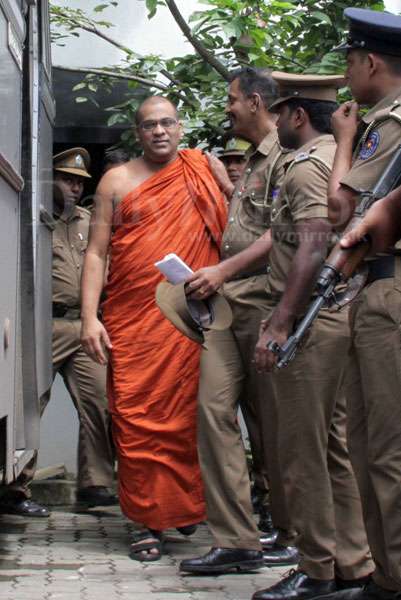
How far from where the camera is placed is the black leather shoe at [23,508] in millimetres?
7922

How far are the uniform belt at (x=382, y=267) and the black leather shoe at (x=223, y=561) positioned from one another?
1.81 metres

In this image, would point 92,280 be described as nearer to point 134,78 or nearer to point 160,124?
point 160,124

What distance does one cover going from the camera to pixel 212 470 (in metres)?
6.27

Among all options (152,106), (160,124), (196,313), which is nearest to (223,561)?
(196,313)

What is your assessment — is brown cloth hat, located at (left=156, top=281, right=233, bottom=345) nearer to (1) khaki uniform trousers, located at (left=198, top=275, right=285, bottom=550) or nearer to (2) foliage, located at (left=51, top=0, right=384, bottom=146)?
(1) khaki uniform trousers, located at (left=198, top=275, right=285, bottom=550)

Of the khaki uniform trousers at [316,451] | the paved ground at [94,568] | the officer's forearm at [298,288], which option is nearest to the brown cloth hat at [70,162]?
the paved ground at [94,568]

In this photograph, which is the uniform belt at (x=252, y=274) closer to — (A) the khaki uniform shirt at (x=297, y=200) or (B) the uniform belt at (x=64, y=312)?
(A) the khaki uniform shirt at (x=297, y=200)

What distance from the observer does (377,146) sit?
4805 millimetres

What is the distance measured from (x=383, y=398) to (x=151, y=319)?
7.78 feet

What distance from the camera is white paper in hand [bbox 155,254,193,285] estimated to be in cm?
A: 622

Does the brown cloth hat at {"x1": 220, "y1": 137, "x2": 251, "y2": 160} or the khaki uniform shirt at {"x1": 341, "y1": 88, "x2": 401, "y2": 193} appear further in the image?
the brown cloth hat at {"x1": 220, "y1": 137, "x2": 251, "y2": 160}

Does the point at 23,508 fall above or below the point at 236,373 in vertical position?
below

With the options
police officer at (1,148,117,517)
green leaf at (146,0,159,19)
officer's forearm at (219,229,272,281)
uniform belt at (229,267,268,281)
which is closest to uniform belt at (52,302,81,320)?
police officer at (1,148,117,517)

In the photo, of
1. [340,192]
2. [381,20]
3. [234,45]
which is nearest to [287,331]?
[340,192]
